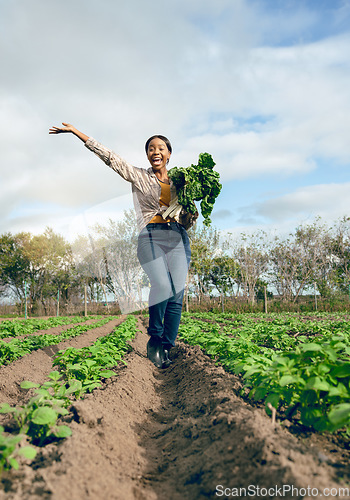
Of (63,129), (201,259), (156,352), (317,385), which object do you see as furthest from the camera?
(201,259)

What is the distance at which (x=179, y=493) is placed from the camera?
1627mm

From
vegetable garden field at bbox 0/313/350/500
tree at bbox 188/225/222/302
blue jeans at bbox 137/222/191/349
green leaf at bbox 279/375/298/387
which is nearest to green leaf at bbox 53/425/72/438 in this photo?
vegetable garden field at bbox 0/313/350/500

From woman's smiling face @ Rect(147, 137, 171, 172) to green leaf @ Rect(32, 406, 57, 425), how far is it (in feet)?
9.79

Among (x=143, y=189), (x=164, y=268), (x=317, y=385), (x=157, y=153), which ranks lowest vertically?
(x=317, y=385)

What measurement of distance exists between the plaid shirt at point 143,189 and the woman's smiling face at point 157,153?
122mm

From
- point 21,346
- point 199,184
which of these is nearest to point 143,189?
point 199,184

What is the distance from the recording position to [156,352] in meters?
4.39

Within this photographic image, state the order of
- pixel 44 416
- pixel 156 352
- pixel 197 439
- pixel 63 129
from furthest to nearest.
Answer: pixel 156 352, pixel 63 129, pixel 197 439, pixel 44 416

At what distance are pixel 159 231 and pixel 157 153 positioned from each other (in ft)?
3.00

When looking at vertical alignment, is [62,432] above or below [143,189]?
below

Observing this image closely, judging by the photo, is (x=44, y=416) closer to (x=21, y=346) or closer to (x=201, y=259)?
(x=21, y=346)

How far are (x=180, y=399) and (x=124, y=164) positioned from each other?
2405 millimetres

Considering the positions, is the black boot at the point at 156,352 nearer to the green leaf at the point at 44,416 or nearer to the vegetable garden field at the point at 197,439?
the vegetable garden field at the point at 197,439

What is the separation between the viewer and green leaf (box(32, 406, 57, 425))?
1734 mm
